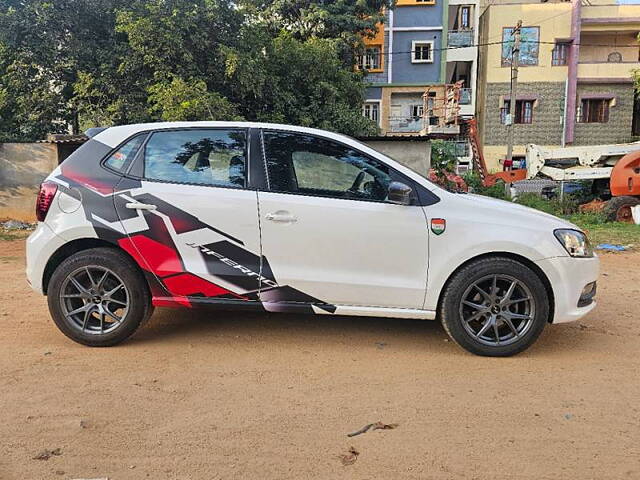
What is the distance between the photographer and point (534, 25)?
28438 millimetres

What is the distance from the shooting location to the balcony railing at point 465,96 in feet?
104

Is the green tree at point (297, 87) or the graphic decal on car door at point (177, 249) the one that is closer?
the graphic decal on car door at point (177, 249)

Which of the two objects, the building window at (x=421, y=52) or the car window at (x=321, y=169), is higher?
the building window at (x=421, y=52)

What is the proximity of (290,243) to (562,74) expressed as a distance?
29.6m

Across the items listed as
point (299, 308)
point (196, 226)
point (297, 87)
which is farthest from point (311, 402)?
point (297, 87)

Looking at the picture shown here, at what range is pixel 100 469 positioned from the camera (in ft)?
8.54

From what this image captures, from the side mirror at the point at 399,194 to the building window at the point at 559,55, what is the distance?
29.2 metres

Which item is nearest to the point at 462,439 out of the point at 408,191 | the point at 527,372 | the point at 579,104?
the point at 527,372

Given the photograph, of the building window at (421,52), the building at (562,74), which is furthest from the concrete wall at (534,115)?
the building window at (421,52)

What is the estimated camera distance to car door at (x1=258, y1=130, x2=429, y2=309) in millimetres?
3986

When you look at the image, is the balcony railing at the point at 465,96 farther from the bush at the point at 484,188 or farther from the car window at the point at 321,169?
the car window at the point at 321,169

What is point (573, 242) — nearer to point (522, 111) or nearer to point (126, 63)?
point (126, 63)

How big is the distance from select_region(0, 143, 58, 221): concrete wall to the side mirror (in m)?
10.7

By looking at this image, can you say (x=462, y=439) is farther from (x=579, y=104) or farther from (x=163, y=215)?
(x=579, y=104)
